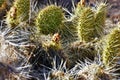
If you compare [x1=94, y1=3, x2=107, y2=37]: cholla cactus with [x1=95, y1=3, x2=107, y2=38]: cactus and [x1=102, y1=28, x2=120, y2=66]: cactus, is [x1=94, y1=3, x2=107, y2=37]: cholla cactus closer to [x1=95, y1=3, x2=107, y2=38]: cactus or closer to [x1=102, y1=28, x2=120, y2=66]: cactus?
[x1=95, y1=3, x2=107, y2=38]: cactus

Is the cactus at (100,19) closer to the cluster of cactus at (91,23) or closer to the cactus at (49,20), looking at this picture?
the cluster of cactus at (91,23)

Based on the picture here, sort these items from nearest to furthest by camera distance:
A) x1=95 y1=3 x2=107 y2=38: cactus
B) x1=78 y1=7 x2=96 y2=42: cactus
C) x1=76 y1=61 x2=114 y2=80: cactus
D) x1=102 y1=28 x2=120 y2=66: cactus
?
x1=76 y1=61 x2=114 y2=80: cactus
x1=102 y1=28 x2=120 y2=66: cactus
x1=78 y1=7 x2=96 y2=42: cactus
x1=95 y1=3 x2=107 y2=38: cactus

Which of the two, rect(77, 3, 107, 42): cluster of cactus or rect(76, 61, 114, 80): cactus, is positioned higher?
rect(77, 3, 107, 42): cluster of cactus

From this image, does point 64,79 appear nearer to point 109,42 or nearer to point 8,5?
point 109,42

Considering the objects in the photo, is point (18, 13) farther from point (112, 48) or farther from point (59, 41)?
point (112, 48)

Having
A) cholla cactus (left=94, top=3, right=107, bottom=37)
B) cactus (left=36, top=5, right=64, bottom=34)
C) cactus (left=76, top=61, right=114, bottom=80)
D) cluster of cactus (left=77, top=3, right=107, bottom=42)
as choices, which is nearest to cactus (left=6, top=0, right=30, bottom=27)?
cactus (left=36, top=5, right=64, bottom=34)

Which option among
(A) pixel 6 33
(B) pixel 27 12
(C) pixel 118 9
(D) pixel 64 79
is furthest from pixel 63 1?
(D) pixel 64 79

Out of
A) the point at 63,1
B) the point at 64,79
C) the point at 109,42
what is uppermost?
the point at 63,1

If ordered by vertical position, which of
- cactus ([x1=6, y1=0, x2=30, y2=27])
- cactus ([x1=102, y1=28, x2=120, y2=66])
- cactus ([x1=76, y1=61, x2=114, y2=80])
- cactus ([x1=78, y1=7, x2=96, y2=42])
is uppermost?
cactus ([x1=6, y1=0, x2=30, y2=27])
